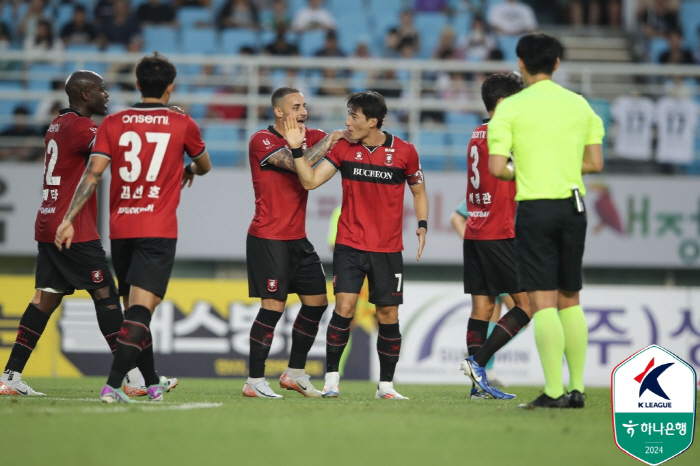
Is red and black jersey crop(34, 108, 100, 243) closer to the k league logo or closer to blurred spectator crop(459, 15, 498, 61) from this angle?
the k league logo

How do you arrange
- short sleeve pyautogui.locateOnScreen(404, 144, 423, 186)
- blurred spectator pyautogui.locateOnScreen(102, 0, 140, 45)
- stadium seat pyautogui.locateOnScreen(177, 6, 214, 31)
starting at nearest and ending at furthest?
short sleeve pyautogui.locateOnScreen(404, 144, 423, 186) < blurred spectator pyautogui.locateOnScreen(102, 0, 140, 45) < stadium seat pyautogui.locateOnScreen(177, 6, 214, 31)

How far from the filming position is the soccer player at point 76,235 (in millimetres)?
6500

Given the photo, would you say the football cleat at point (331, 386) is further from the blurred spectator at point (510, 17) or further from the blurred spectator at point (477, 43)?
the blurred spectator at point (510, 17)

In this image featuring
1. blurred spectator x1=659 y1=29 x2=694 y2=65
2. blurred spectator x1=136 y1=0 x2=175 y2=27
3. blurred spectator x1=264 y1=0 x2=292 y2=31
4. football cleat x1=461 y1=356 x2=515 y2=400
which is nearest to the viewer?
football cleat x1=461 y1=356 x2=515 y2=400

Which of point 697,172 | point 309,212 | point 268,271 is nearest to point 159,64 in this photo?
point 268,271

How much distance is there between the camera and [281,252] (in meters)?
6.71

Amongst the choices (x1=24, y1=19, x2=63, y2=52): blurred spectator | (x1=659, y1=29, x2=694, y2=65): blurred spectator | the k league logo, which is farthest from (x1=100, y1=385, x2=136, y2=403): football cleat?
(x1=659, y1=29, x2=694, y2=65): blurred spectator

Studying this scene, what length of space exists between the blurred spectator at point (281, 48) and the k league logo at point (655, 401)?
10.2m

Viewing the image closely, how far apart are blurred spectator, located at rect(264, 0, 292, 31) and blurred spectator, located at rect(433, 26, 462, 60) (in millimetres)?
2528

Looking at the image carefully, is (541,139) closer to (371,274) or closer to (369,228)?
(369,228)

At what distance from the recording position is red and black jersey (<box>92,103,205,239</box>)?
5.57m

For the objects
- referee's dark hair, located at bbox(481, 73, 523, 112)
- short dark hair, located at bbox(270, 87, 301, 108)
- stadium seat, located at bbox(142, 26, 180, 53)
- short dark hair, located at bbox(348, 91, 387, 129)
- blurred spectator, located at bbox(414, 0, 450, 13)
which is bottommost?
short dark hair, located at bbox(348, 91, 387, 129)

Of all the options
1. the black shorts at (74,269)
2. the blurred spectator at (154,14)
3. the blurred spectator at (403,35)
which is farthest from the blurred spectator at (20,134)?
the black shorts at (74,269)

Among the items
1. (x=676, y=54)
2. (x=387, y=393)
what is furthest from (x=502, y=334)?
(x=676, y=54)
